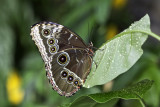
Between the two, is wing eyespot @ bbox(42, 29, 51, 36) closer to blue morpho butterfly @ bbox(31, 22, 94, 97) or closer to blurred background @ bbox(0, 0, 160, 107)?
blue morpho butterfly @ bbox(31, 22, 94, 97)

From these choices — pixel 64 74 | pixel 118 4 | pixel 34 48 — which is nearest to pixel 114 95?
pixel 64 74

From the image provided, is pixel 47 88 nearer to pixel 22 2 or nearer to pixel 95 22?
pixel 95 22

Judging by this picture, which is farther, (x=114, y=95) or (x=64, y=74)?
(x=64, y=74)

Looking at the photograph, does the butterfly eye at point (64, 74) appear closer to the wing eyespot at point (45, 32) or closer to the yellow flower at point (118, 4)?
the wing eyespot at point (45, 32)

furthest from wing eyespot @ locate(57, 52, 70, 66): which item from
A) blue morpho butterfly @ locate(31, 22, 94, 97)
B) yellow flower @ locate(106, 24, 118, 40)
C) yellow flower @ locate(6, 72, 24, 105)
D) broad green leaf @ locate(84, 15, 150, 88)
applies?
yellow flower @ locate(6, 72, 24, 105)

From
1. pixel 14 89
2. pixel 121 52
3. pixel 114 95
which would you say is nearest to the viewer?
pixel 114 95

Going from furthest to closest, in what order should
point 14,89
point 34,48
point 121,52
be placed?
point 34,48 < point 14,89 < point 121,52

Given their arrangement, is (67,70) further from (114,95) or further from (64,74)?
(114,95)
